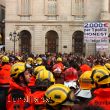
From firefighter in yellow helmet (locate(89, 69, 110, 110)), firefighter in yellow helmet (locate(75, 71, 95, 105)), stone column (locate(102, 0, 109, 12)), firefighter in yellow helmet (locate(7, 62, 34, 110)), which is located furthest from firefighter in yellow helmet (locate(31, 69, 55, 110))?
stone column (locate(102, 0, 109, 12))

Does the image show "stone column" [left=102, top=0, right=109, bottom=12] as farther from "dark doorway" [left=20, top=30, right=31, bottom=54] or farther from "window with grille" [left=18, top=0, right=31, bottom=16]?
"dark doorway" [left=20, top=30, right=31, bottom=54]

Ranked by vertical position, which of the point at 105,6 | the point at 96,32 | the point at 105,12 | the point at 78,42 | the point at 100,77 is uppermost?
the point at 105,6

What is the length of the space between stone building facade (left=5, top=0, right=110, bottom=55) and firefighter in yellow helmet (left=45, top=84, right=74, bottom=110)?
45.4 metres

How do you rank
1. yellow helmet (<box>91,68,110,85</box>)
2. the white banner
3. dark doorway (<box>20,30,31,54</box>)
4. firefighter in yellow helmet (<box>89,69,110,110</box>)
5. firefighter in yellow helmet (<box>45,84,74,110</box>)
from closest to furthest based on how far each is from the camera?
1. firefighter in yellow helmet (<box>45,84,74,110</box>)
2. firefighter in yellow helmet (<box>89,69,110,110</box>)
3. yellow helmet (<box>91,68,110,85</box>)
4. the white banner
5. dark doorway (<box>20,30,31,54</box>)

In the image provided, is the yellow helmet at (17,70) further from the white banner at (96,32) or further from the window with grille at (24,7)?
the window with grille at (24,7)

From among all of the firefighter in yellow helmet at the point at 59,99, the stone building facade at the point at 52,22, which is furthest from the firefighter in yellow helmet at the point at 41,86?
the stone building facade at the point at 52,22

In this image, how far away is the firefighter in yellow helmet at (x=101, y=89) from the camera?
674cm

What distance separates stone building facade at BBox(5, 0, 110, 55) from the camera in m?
52.1

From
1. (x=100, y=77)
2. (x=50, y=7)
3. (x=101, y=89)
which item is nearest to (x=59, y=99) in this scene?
(x=101, y=89)

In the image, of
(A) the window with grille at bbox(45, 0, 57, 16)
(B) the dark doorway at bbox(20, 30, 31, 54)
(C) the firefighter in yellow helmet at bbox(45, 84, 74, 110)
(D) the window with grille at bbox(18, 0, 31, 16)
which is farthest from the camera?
(A) the window with grille at bbox(45, 0, 57, 16)

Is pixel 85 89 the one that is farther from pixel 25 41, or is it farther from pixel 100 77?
pixel 25 41

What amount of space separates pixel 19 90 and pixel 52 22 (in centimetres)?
4519

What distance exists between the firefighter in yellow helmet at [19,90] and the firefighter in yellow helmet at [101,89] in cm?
90

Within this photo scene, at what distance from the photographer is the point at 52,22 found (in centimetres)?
5262
